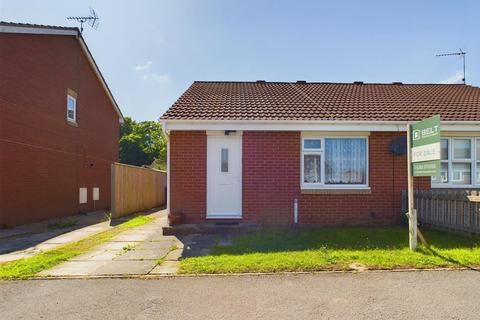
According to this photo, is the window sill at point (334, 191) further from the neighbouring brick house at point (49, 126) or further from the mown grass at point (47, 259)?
the neighbouring brick house at point (49, 126)

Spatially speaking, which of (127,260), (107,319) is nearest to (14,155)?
(127,260)

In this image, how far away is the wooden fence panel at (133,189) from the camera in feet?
46.2

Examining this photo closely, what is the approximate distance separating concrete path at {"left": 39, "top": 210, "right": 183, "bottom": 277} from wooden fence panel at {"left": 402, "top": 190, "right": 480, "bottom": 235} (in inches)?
248

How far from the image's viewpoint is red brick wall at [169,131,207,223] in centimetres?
984

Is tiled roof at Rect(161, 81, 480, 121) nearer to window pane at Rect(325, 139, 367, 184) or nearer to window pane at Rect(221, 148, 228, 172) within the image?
window pane at Rect(325, 139, 367, 184)

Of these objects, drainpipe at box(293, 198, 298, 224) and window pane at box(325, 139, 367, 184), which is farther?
window pane at box(325, 139, 367, 184)

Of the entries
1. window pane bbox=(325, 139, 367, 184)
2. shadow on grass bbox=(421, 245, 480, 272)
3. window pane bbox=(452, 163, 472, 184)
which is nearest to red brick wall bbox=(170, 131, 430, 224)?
window pane bbox=(325, 139, 367, 184)

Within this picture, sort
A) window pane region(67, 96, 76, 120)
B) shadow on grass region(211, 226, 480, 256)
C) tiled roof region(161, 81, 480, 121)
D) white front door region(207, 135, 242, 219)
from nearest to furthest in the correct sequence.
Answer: shadow on grass region(211, 226, 480, 256)
white front door region(207, 135, 242, 219)
tiled roof region(161, 81, 480, 121)
window pane region(67, 96, 76, 120)

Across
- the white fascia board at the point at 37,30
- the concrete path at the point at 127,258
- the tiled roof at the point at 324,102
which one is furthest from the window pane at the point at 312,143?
the white fascia board at the point at 37,30

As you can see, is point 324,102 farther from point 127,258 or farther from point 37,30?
point 37,30

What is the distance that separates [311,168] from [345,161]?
0.98 m

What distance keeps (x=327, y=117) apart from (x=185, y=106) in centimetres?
406

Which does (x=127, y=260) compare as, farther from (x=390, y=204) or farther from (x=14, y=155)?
(x=14, y=155)

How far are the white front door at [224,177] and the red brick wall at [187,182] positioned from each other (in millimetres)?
253
